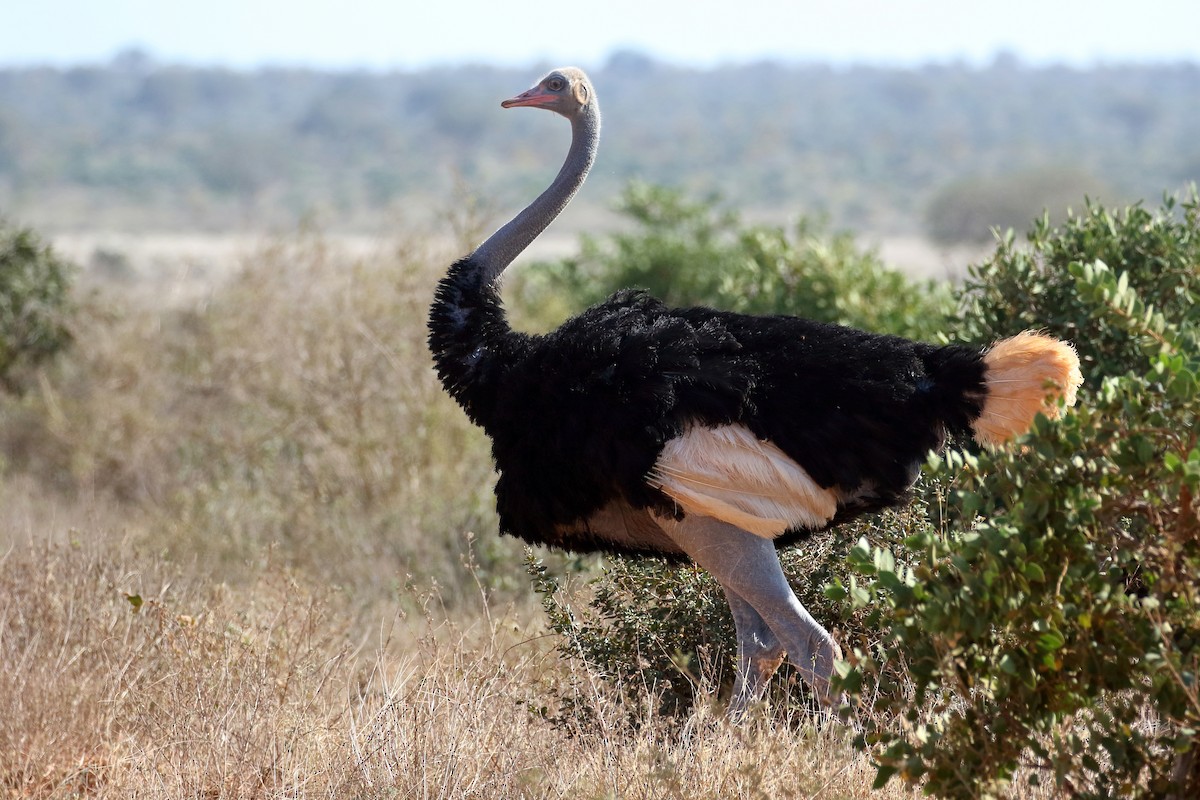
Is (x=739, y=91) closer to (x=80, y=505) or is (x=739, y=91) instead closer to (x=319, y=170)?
(x=319, y=170)

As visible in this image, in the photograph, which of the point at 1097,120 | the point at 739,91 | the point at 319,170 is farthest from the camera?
the point at 739,91

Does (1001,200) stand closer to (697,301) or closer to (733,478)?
(697,301)

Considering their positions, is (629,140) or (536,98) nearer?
(536,98)

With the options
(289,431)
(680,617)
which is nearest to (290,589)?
(680,617)

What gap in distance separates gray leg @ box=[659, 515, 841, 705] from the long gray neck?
0.97 m

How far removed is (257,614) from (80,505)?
3325 mm

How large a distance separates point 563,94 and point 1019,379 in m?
1.74

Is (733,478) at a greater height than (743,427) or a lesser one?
lesser

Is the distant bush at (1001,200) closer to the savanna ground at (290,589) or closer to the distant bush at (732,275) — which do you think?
the distant bush at (732,275)

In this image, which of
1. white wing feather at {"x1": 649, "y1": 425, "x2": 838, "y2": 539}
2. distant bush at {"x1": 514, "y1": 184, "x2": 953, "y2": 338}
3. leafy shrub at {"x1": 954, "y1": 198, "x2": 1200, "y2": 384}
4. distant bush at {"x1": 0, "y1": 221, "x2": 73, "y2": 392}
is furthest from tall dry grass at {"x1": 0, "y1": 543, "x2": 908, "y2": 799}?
distant bush at {"x1": 0, "y1": 221, "x2": 73, "y2": 392}

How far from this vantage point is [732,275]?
936 centimetres

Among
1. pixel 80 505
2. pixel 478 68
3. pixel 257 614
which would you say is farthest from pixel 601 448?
pixel 478 68

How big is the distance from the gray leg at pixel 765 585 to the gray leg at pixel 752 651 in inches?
7.9

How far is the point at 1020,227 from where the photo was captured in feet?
91.5
